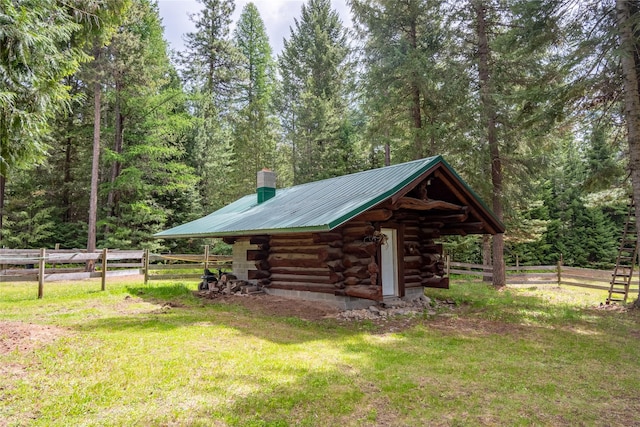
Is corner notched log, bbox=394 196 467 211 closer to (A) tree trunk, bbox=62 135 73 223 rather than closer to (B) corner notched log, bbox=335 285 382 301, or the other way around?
(B) corner notched log, bbox=335 285 382 301

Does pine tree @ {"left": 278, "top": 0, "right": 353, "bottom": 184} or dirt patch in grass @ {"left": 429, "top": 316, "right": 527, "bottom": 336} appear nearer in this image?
dirt patch in grass @ {"left": 429, "top": 316, "right": 527, "bottom": 336}

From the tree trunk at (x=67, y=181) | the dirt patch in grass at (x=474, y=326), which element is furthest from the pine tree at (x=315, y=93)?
the dirt patch in grass at (x=474, y=326)

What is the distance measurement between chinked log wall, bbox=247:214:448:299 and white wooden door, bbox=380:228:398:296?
47 cm

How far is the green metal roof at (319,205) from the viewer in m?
8.28

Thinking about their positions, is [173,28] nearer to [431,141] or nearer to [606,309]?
[431,141]

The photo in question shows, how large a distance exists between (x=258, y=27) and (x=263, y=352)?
3360cm

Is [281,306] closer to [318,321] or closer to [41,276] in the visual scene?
[318,321]

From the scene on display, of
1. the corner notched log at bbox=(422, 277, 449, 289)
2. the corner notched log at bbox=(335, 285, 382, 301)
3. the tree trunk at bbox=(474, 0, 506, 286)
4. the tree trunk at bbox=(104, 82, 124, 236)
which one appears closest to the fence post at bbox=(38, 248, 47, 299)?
the corner notched log at bbox=(335, 285, 382, 301)

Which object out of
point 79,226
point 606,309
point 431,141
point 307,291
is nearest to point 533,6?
point 431,141

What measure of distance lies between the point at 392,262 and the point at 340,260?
79.0 inches

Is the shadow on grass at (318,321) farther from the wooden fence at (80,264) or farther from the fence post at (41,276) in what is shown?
the fence post at (41,276)

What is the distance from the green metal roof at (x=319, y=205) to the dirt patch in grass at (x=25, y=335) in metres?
4.57

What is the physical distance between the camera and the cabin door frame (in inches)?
419

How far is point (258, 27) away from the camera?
3366 cm
